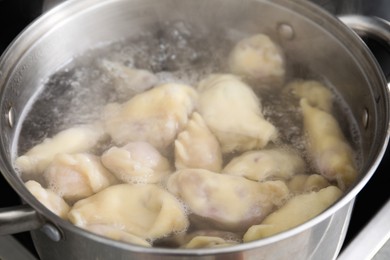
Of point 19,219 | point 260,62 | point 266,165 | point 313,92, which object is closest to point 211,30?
point 260,62

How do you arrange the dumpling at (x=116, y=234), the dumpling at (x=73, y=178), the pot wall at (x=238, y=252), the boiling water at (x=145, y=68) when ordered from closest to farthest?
the pot wall at (x=238, y=252) < the dumpling at (x=116, y=234) < the dumpling at (x=73, y=178) < the boiling water at (x=145, y=68)

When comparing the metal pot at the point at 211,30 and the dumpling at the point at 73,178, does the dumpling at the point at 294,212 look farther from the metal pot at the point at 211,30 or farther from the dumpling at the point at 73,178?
the dumpling at the point at 73,178

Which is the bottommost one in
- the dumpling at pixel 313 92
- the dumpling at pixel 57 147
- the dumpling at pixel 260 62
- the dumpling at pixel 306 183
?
the dumpling at pixel 306 183

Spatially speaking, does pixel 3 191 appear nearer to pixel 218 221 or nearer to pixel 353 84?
pixel 218 221

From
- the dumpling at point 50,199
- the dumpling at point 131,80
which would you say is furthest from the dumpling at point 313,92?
the dumpling at point 50,199

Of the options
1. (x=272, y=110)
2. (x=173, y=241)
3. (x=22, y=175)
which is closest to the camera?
(x=173, y=241)

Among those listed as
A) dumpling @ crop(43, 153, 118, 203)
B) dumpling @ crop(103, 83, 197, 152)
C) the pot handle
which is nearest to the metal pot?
the pot handle

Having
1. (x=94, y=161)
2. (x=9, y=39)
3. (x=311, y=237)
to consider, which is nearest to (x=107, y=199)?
(x=94, y=161)

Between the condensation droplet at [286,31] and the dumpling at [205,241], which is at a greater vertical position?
the condensation droplet at [286,31]
